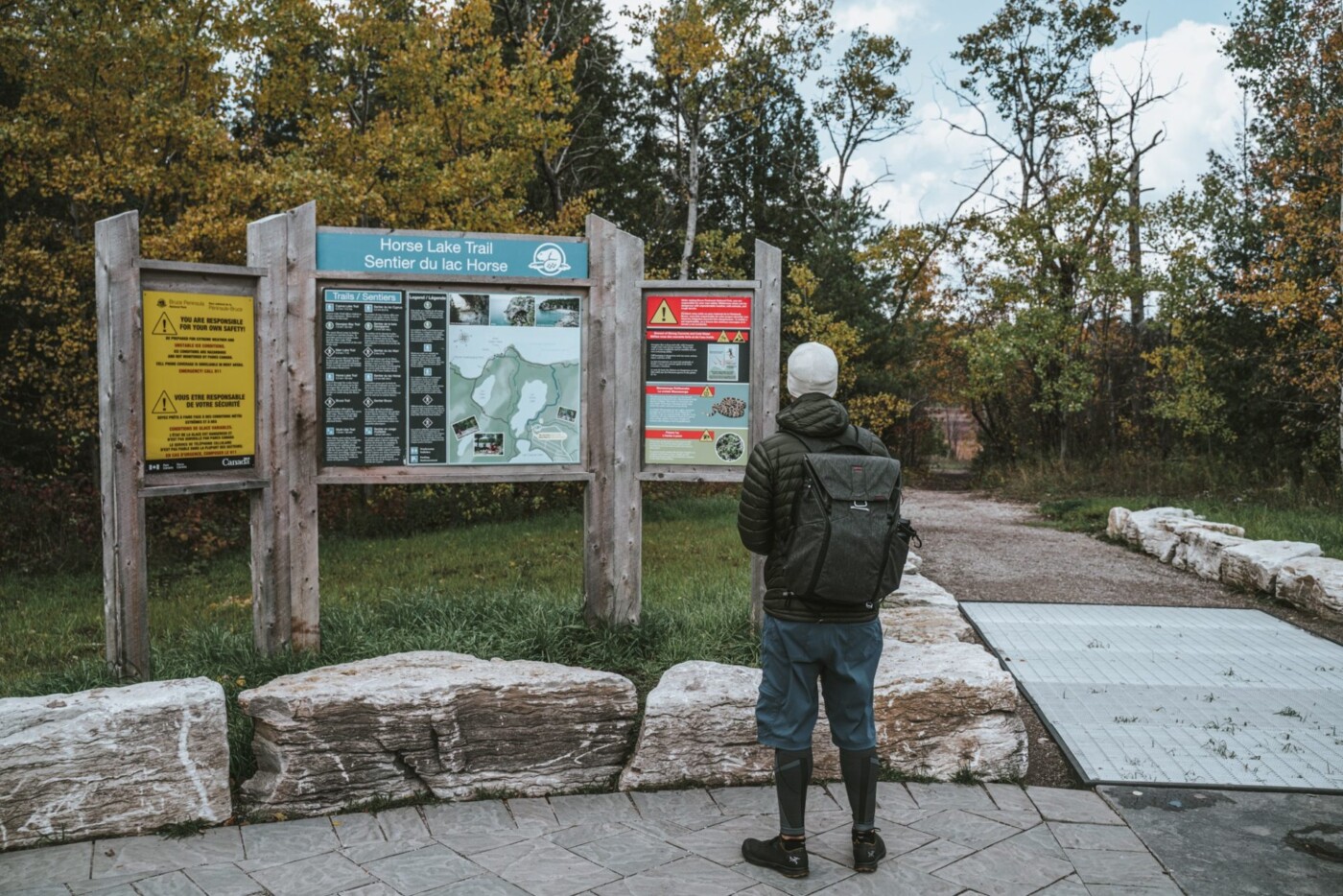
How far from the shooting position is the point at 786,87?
33000mm

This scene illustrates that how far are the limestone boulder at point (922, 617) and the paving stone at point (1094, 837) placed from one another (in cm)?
166

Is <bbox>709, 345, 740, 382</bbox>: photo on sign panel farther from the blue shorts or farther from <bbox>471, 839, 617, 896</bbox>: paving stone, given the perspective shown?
<bbox>471, 839, 617, 896</bbox>: paving stone

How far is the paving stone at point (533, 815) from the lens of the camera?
4492mm

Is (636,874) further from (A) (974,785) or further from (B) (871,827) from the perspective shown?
(A) (974,785)

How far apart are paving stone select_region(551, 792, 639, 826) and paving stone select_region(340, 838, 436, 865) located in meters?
0.61

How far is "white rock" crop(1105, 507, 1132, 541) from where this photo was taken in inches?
586

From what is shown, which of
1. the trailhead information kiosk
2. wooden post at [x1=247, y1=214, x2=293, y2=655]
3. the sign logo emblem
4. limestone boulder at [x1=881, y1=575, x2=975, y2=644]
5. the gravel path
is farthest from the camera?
the gravel path

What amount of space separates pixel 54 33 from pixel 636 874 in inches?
583

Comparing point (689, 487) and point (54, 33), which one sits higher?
point (54, 33)

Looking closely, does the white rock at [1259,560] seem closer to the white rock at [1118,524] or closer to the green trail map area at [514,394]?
the white rock at [1118,524]

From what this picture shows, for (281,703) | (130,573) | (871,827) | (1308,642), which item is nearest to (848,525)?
(871,827)

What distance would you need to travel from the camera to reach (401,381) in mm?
6234

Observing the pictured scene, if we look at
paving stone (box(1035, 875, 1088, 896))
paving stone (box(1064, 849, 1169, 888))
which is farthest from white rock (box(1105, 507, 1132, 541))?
paving stone (box(1035, 875, 1088, 896))

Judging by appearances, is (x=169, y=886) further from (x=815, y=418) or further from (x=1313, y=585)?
(x=1313, y=585)
